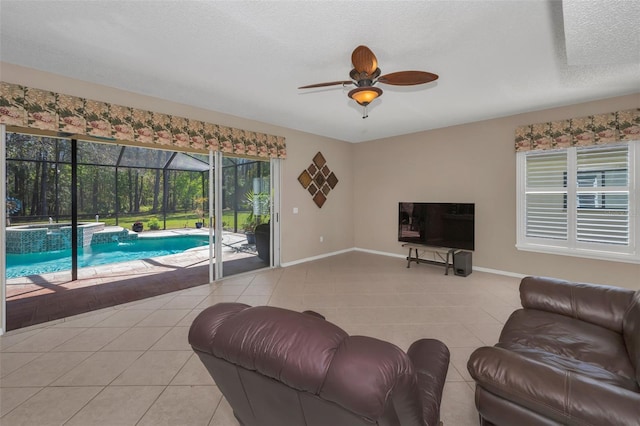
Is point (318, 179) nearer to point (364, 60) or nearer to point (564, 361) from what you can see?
point (364, 60)

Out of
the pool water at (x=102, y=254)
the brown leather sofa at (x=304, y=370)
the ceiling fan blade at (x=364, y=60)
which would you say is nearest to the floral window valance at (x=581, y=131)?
the ceiling fan blade at (x=364, y=60)

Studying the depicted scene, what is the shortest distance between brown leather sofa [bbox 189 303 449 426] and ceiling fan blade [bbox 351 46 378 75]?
2054mm

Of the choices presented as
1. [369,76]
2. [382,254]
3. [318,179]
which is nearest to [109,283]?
[318,179]

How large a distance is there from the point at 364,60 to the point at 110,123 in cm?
315

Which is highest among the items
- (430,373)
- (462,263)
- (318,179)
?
(318,179)

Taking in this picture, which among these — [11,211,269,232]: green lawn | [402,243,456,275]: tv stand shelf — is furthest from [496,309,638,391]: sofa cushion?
[11,211,269,232]: green lawn

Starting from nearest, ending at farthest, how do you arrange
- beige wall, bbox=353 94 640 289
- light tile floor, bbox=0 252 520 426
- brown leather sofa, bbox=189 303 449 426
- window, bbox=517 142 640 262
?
brown leather sofa, bbox=189 303 449 426, light tile floor, bbox=0 252 520 426, window, bbox=517 142 640 262, beige wall, bbox=353 94 640 289

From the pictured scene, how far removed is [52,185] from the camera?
15.1ft

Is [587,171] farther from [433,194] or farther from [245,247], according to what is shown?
[245,247]

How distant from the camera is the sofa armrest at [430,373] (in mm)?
1069

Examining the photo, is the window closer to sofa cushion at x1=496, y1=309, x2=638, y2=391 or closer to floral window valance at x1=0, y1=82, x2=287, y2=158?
sofa cushion at x1=496, y1=309, x2=638, y2=391

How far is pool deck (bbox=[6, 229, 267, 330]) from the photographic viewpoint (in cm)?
334

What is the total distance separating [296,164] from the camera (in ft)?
18.2

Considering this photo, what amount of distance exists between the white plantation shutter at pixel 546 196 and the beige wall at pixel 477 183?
229mm
